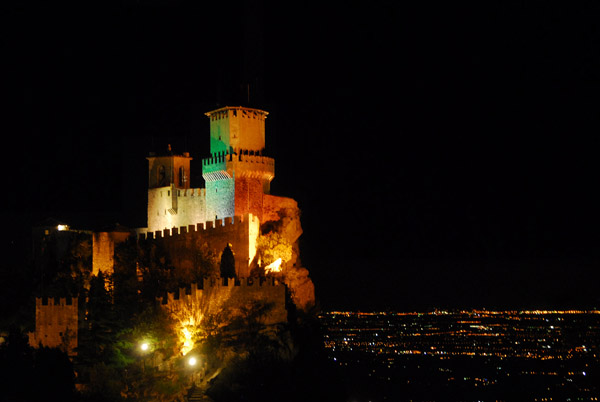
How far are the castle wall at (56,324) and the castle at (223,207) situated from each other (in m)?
5.47

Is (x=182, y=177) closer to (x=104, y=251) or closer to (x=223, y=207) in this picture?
(x=223, y=207)

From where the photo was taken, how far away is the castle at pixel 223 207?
128ft

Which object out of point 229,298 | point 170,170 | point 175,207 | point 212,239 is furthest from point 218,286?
point 170,170

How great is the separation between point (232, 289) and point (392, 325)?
53807 millimetres

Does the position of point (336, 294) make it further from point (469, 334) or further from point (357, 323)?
point (469, 334)

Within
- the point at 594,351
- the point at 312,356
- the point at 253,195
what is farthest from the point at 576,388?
the point at 253,195

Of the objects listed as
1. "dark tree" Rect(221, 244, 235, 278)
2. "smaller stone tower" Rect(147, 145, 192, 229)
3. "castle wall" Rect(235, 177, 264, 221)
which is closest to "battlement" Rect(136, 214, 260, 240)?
"castle wall" Rect(235, 177, 264, 221)

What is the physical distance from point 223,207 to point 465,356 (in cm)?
3082

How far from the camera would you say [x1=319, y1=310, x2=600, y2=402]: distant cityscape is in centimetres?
5069

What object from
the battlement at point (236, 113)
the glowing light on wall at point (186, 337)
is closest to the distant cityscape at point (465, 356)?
Result: the glowing light on wall at point (186, 337)

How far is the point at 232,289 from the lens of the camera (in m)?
34.6

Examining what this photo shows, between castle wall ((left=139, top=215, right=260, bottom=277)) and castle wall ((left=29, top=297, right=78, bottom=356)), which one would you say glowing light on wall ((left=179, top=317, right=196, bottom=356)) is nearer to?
castle wall ((left=29, top=297, right=78, bottom=356))

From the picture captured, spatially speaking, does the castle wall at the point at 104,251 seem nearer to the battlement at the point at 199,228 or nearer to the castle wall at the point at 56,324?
the battlement at the point at 199,228

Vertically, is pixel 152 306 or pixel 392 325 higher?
pixel 152 306
